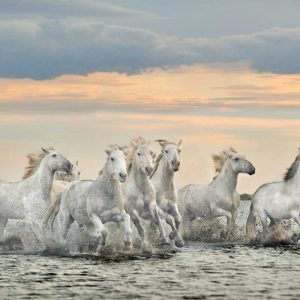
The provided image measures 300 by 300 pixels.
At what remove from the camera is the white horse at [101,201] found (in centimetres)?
2088

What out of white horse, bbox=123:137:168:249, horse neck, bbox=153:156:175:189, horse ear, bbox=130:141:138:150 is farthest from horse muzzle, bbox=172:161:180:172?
horse ear, bbox=130:141:138:150

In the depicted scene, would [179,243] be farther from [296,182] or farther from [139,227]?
[296,182]

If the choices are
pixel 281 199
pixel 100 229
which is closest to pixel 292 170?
pixel 281 199

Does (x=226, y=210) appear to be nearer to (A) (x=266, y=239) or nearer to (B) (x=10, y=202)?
(A) (x=266, y=239)

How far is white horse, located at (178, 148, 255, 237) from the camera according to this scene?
26359mm

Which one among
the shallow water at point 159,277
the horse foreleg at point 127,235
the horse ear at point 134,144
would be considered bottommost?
the shallow water at point 159,277

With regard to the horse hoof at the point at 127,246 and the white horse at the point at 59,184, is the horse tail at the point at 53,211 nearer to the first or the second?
the white horse at the point at 59,184

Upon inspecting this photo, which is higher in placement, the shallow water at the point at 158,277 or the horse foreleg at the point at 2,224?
the horse foreleg at the point at 2,224

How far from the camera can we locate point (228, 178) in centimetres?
2664

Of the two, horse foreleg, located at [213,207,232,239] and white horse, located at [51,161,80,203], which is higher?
white horse, located at [51,161,80,203]

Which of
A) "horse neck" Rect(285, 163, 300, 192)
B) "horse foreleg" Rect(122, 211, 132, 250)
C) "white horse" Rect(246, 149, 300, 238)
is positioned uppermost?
"horse neck" Rect(285, 163, 300, 192)

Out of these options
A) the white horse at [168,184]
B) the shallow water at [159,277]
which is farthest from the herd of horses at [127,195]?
the shallow water at [159,277]

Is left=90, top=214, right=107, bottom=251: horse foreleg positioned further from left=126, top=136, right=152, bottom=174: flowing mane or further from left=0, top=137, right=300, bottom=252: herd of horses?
left=126, top=136, right=152, bottom=174: flowing mane

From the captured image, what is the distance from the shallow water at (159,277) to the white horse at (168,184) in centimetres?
81
